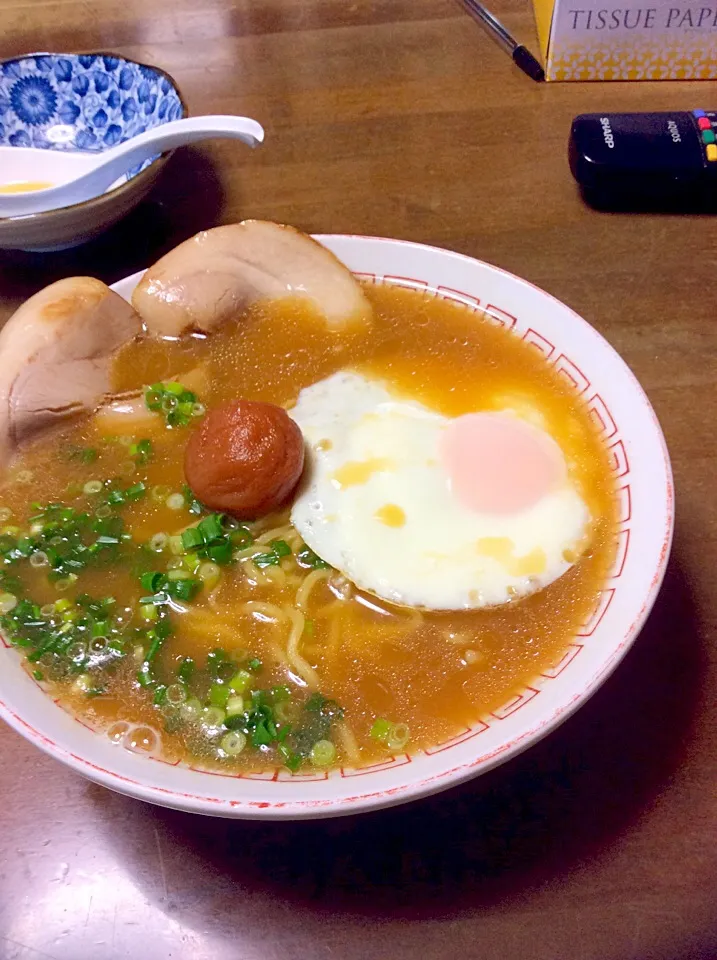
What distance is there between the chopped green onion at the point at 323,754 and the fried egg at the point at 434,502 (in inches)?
10.4

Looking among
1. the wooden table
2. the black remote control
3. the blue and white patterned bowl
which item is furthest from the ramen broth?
the blue and white patterned bowl

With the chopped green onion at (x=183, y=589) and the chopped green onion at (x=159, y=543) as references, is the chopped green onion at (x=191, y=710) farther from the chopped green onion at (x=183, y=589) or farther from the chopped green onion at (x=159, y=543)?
the chopped green onion at (x=159, y=543)

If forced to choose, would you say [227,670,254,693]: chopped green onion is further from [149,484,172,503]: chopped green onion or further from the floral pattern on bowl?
the floral pattern on bowl

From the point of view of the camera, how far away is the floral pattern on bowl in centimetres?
214

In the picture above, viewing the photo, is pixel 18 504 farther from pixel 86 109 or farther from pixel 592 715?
pixel 86 109

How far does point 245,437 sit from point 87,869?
2.26ft

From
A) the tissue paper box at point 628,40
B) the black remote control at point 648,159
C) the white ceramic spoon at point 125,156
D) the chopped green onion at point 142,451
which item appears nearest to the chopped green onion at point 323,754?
the chopped green onion at point 142,451

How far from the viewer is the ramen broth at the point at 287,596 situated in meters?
1.08

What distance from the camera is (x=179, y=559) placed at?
1.26m

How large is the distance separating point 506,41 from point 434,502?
6.18 ft

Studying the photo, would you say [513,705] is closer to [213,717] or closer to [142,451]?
[213,717]

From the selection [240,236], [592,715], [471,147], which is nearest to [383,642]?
[592,715]

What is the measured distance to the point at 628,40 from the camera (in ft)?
7.10

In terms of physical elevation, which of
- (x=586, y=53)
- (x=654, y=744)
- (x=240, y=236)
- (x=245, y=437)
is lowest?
(x=654, y=744)
